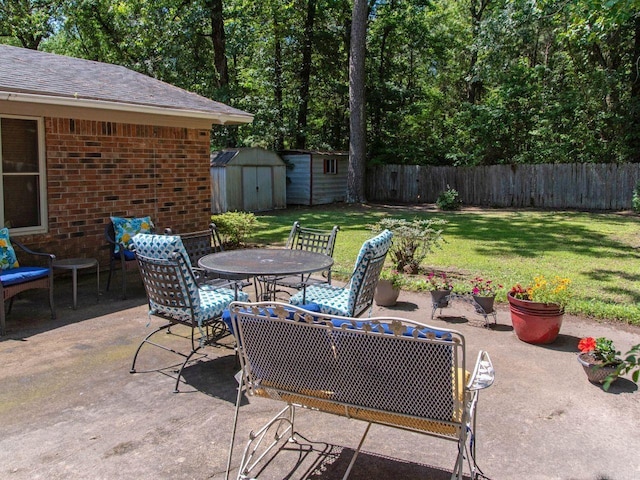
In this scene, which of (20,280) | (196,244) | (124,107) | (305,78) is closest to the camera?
(20,280)

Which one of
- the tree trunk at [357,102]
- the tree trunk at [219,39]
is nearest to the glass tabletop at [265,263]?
the tree trunk at [357,102]

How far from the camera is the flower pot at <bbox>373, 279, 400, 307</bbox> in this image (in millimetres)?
6277

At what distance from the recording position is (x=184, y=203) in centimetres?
912

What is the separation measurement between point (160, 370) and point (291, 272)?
4.43 ft

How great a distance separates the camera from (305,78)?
2477 cm

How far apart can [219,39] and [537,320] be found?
64.6ft

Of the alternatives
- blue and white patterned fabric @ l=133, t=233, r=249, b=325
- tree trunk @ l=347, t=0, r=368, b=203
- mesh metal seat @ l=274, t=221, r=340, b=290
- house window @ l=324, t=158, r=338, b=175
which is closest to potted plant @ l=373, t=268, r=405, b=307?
mesh metal seat @ l=274, t=221, r=340, b=290

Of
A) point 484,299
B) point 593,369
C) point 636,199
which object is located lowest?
point 593,369

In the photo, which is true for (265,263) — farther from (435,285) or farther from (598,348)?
(598,348)

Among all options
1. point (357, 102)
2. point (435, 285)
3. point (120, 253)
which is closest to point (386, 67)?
point (357, 102)

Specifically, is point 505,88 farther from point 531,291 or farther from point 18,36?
point 18,36

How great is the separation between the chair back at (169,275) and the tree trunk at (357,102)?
1734 cm

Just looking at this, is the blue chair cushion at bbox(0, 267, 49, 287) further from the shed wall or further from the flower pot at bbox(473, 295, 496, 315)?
the shed wall

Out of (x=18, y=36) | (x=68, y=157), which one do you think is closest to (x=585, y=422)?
(x=68, y=157)
